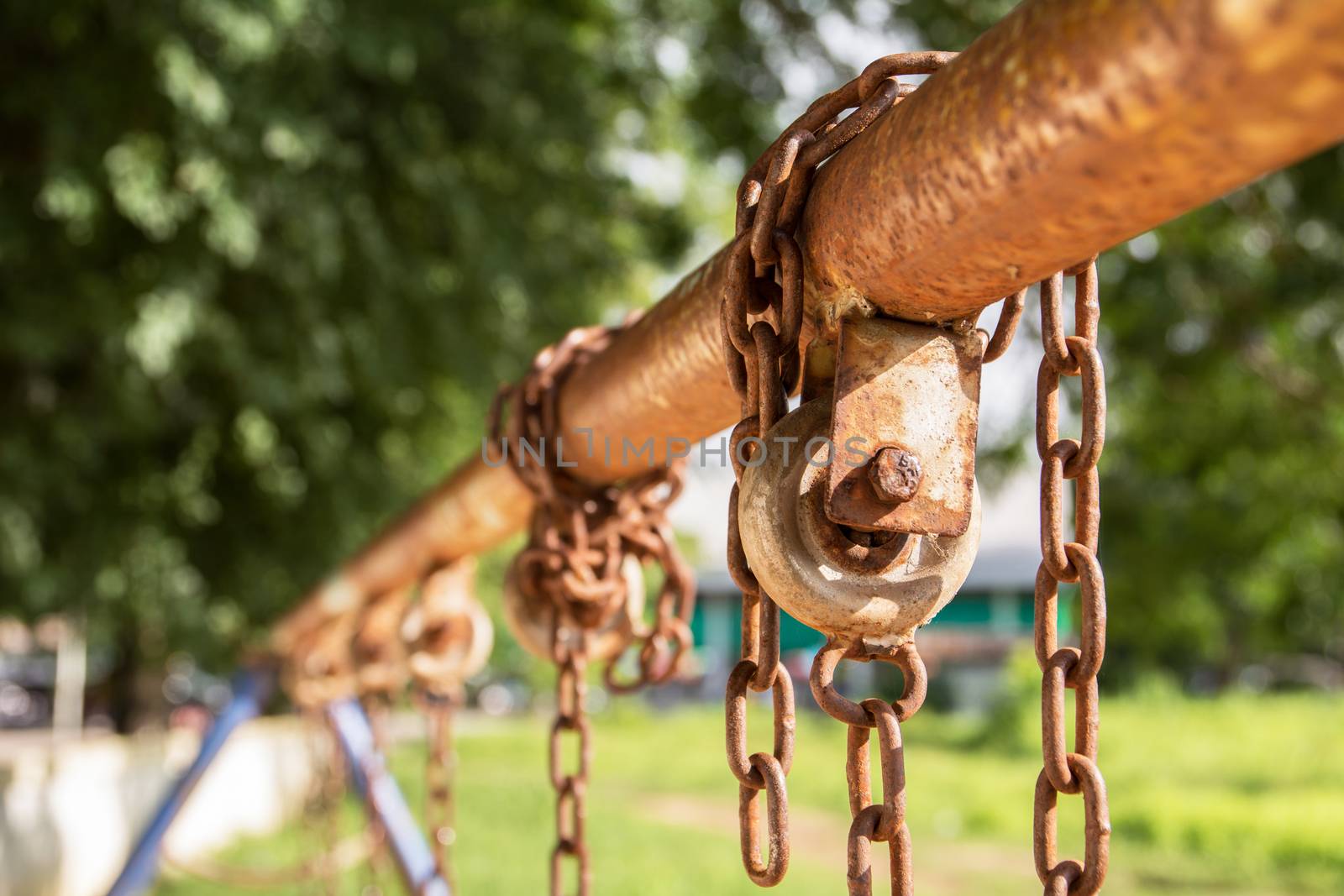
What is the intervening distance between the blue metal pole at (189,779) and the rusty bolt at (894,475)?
3924 mm

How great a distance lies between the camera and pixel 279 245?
4504 mm

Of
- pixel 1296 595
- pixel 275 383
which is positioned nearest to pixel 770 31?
pixel 275 383

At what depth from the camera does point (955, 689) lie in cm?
2211

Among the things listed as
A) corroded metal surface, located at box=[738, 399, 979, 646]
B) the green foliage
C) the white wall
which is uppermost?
the green foliage

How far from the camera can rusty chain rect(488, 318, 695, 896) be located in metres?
1.30

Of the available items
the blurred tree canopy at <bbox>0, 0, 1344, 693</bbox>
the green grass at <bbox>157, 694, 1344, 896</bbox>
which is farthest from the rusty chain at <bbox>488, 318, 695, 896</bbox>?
the green grass at <bbox>157, 694, 1344, 896</bbox>

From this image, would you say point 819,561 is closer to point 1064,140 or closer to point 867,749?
point 867,749

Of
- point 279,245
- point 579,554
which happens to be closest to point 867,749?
point 579,554

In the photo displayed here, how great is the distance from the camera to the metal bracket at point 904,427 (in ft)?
2.23

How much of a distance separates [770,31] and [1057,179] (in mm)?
4831

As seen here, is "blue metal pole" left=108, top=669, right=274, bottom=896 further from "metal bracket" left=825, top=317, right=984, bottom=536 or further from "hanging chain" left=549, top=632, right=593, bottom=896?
"metal bracket" left=825, top=317, right=984, bottom=536

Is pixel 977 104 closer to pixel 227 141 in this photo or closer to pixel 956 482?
pixel 956 482

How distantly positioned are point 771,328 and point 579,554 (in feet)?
2.00

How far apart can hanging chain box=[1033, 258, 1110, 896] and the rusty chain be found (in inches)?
23.8
